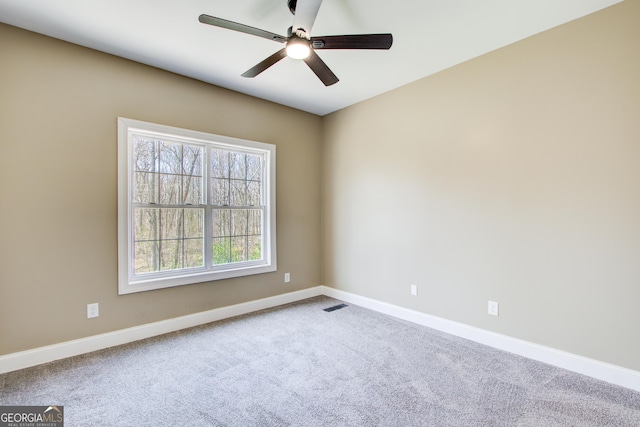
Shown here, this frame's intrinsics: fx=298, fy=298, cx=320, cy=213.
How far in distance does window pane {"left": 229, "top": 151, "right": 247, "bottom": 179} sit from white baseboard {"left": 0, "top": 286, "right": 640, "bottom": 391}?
1.60 meters

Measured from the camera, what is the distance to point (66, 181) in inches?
101

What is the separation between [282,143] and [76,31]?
A: 2.27 meters

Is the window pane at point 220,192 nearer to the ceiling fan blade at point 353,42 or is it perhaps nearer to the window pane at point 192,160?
the window pane at point 192,160

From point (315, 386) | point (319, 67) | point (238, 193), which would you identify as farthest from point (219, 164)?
point (315, 386)

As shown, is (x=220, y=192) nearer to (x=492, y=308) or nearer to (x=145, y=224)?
(x=145, y=224)

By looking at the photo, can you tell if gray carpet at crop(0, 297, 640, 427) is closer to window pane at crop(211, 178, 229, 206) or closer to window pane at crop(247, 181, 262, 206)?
window pane at crop(211, 178, 229, 206)

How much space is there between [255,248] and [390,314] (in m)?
1.89

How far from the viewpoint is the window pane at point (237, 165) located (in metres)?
3.70

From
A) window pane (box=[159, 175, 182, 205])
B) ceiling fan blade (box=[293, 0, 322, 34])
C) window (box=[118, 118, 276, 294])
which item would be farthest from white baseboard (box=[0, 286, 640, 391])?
ceiling fan blade (box=[293, 0, 322, 34])

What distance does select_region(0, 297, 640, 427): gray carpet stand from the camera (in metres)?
1.82

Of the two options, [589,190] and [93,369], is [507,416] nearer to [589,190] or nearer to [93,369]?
[589,190]

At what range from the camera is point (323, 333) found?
121 inches

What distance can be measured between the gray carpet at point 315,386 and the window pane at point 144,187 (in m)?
1.39

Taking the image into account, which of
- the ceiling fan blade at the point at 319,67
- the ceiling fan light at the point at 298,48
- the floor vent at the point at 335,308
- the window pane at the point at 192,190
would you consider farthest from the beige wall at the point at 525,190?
the window pane at the point at 192,190
